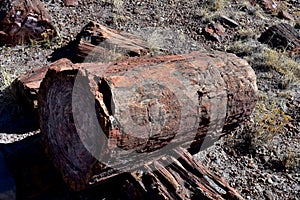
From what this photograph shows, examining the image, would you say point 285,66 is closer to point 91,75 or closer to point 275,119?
point 275,119

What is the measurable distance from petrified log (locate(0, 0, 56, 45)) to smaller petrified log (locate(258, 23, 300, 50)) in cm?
286

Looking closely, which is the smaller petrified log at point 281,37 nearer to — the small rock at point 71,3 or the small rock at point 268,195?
the small rock at point 71,3

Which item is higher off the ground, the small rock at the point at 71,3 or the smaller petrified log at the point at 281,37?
the smaller petrified log at the point at 281,37

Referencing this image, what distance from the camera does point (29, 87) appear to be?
3.88 meters

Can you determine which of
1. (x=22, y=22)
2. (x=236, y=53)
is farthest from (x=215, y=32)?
(x=22, y=22)

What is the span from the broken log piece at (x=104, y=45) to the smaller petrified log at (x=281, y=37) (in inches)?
74.6

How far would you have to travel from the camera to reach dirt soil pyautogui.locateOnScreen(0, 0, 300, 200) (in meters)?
3.87

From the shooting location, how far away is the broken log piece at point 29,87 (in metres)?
3.89

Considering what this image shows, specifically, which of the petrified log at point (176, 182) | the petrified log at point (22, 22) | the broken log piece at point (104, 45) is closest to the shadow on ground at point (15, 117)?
the broken log piece at point (104, 45)

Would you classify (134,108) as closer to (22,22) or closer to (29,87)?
(29,87)

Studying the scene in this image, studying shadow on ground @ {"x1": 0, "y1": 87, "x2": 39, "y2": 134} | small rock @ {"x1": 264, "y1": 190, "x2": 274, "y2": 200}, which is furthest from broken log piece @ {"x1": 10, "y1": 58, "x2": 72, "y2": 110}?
small rock @ {"x1": 264, "y1": 190, "x2": 274, "y2": 200}

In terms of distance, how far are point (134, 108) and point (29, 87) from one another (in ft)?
4.73

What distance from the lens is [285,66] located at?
5449 millimetres

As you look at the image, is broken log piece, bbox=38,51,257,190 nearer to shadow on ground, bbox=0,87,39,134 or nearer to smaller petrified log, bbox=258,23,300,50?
shadow on ground, bbox=0,87,39,134
